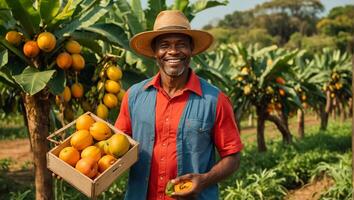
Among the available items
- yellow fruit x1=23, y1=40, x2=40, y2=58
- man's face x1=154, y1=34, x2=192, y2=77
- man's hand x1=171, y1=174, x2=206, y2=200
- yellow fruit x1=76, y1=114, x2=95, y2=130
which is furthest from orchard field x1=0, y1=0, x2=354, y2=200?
man's hand x1=171, y1=174, x2=206, y2=200

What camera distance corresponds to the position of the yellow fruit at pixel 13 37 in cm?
460

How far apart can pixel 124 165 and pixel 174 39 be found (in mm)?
780

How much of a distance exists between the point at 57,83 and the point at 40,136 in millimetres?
541

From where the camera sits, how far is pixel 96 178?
2.73 metres

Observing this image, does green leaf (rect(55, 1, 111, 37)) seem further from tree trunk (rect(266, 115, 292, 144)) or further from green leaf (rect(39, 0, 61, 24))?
tree trunk (rect(266, 115, 292, 144))

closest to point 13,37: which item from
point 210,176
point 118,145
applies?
point 118,145

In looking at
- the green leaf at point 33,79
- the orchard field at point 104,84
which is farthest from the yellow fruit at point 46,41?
the green leaf at point 33,79

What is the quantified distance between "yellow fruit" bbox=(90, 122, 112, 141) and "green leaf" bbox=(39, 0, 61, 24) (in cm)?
188

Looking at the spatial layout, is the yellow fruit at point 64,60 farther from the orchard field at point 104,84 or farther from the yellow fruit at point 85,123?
the yellow fruit at point 85,123

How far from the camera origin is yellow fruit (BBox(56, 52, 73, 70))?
4.59 meters

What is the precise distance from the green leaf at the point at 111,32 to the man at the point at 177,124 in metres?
1.99

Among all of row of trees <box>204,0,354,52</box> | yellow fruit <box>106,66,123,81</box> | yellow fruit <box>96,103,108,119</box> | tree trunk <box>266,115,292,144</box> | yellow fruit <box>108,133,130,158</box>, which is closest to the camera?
yellow fruit <box>108,133,130,158</box>

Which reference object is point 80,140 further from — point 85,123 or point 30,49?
point 30,49

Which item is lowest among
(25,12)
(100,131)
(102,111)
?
(102,111)
